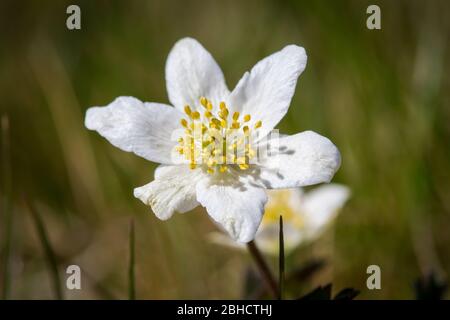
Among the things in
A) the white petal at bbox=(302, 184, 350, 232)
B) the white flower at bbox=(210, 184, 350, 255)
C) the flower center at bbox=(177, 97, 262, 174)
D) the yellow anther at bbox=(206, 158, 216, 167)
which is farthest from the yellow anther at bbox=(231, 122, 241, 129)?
the white petal at bbox=(302, 184, 350, 232)

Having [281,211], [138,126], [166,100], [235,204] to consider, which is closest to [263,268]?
[235,204]

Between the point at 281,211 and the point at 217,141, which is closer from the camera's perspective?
the point at 217,141

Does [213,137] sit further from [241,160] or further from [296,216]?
[296,216]

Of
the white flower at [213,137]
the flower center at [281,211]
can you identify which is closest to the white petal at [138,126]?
the white flower at [213,137]

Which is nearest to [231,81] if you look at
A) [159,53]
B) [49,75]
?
[159,53]

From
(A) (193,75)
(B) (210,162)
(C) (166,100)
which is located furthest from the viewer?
(C) (166,100)

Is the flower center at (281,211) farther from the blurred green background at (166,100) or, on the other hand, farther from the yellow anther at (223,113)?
the yellow anther at (223,113)

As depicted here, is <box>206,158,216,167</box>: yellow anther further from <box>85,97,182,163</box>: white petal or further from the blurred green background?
the blurred green background
